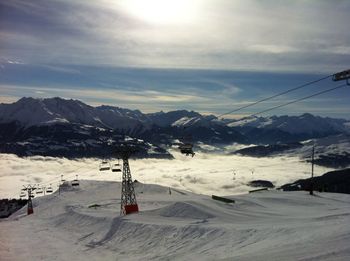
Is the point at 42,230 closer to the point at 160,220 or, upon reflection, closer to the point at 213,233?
the point at 160,220

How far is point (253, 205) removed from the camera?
79250 mm

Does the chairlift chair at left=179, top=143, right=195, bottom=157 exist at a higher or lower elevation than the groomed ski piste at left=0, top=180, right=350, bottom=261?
higher

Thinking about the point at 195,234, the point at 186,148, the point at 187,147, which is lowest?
the point at 195,234

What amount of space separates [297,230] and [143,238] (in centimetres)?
2178

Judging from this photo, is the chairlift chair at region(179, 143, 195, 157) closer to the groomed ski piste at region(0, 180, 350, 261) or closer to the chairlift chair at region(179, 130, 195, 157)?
the chairlift chair at region(179, 130, 195, 157)

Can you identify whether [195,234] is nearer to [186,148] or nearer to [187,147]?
[186,148]

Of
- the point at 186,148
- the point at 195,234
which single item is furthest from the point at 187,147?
the point at 195,234

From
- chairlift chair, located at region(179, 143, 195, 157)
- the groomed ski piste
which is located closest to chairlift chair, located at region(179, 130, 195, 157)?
chairlift chair, located at region(179, 143, 195, 157)

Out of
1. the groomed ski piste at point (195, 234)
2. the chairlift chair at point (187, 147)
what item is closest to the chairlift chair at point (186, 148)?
the chairlift chair at point (187, 147)

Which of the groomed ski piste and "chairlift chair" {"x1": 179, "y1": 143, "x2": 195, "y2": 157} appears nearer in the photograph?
the groomed ski piste

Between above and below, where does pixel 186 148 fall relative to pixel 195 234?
above

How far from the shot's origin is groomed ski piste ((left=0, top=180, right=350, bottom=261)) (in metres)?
34.0

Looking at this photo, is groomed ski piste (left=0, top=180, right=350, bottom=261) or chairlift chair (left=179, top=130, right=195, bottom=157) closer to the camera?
groomed ski piste (left=0, top=180, right=350, bottom=261)

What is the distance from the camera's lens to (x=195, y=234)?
1962 inches
